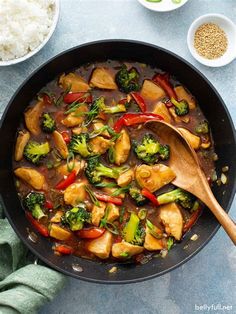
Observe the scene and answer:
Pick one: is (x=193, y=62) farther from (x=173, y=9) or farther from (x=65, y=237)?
(x=65, y=237)

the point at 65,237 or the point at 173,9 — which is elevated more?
the point at 173,9

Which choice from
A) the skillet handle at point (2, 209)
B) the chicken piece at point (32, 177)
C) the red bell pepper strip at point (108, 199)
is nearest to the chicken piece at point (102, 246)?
the red bell pepper strip at point (108, 199)

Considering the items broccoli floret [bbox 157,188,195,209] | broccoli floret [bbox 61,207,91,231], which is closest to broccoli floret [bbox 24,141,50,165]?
broccoli floret [bbox 61,207,91,231]

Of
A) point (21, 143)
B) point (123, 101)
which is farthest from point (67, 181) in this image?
point (123, 101)

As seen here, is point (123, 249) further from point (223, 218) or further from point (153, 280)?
point (223, 218)

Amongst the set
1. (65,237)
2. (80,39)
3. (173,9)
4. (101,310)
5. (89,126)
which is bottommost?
(101,310)

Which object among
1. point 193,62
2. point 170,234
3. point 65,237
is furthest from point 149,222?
point 193,62
